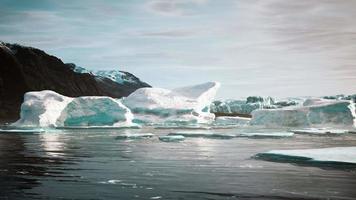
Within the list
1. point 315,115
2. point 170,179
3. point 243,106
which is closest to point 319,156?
point 170,179

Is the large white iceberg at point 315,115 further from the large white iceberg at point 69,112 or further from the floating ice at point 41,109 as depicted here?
the floating ice at point 41,109

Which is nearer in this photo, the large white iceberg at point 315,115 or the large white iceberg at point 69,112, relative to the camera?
the large white iceberg at point 69,112

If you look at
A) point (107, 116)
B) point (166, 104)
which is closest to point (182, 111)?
point (166, 104)

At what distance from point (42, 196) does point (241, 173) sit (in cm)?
738

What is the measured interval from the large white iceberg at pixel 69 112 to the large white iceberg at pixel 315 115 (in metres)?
21.8

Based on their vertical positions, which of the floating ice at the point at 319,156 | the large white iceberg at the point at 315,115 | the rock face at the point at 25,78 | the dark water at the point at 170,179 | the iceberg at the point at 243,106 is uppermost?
the rock face at the point at 25,78

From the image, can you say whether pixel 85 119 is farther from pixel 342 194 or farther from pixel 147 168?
pixel 342 194

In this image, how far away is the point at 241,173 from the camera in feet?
54.5

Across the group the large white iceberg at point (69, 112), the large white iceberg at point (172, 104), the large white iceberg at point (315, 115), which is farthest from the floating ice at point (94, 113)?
the large white iceberg at point (315, 115)

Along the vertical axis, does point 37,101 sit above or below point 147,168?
→ above

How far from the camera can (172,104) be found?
251ft

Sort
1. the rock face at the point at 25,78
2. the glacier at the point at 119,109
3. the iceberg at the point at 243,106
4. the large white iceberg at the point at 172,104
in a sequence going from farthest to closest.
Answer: the rock face at the point at 25,78 → the iceberg at the point at 243,106 → the large white iceberg at the point at 172,104 → the glacier at the point at 119,109

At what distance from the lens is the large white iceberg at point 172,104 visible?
7488 centimetres

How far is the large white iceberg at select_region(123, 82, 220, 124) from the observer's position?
7488 centimetres
